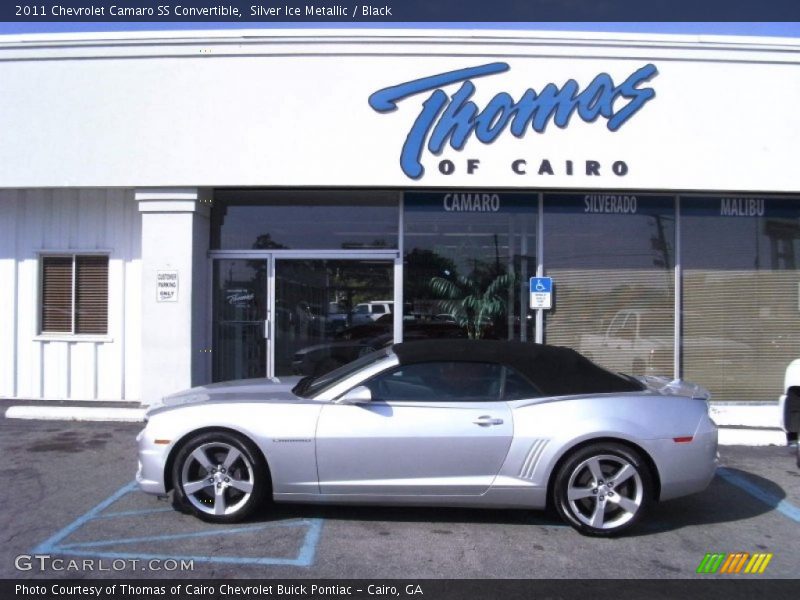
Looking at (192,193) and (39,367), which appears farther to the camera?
(39,367)

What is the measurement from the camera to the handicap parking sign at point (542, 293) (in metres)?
9.74

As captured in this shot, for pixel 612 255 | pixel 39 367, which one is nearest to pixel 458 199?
pixel 612 255

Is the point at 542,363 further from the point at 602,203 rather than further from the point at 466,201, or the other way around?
the point at 602,203

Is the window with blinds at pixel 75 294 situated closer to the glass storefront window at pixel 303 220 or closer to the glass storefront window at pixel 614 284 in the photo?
the glass storefront window at pixel 303 220

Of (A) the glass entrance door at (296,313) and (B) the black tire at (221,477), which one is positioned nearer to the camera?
(B) the black tire at (221,477)

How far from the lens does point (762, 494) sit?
634 centimetres

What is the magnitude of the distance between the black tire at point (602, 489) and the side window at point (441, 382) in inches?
30.2

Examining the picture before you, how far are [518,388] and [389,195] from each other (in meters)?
5.11

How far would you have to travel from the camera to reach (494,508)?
210 inches

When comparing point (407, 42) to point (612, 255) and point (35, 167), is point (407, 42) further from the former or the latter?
point (35, 167)

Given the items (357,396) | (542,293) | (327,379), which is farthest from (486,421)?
(542,293)

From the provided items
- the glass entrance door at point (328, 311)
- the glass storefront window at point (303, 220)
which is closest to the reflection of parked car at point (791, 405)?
the glass entrance door at point (328, 311)

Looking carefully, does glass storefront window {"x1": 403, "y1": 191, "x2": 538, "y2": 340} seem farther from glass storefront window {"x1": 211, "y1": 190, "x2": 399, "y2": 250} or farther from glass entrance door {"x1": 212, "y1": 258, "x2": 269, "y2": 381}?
glass entrance door {"x1": 212, "y1": 258, "x2": 269, "y2": 381}

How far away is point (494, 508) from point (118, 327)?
22.4ft
